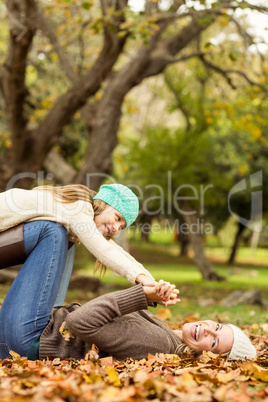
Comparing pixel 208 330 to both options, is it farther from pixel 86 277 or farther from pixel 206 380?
pixel 86 277

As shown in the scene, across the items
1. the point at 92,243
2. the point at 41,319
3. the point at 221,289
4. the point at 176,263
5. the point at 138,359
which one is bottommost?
the point at 176,263

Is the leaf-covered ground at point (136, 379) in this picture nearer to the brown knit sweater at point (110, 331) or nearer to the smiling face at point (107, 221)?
the brown knit sweater at point (110, 331)

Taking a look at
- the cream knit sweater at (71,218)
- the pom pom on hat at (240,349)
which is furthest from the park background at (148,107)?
the cream knit sweater at (71,218)

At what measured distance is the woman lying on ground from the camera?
3.48 meters

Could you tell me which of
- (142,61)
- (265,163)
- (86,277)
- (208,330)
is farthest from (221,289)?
(208,330)

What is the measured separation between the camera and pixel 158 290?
3455 mm

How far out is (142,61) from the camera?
10.1 metres

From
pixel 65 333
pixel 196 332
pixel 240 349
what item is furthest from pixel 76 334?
pixel 240 349

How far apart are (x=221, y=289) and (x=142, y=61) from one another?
333 inches

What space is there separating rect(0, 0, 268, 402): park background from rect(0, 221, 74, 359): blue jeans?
0.95 feet

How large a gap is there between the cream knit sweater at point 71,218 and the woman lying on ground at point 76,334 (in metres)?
0.29

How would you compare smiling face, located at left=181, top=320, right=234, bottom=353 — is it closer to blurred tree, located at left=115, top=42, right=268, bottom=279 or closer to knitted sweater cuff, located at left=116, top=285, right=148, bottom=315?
knitted sweater cuff, located at left=116, top=285, right=148, bottom=315

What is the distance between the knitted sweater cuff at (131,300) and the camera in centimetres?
339

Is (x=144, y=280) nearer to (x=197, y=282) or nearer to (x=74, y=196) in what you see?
(x=74, y=196)
